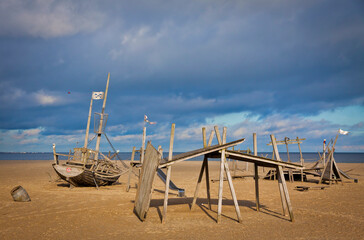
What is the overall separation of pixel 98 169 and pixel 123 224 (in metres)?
10.6

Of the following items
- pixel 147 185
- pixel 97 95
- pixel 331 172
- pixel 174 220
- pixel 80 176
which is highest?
pixel 97 95

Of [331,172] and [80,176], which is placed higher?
[331,172]

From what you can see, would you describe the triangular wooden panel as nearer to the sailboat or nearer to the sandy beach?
the sandy beach

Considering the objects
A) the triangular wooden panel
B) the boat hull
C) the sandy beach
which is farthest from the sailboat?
the triangular wooden panel

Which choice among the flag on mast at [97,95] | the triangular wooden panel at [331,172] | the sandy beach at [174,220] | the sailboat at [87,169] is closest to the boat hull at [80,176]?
the sailboat at [87,169]

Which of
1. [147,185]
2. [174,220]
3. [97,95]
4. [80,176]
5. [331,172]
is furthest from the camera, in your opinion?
[97,95]

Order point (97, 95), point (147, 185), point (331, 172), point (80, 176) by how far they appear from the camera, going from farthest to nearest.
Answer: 1. point (97, 95)
2. point (331, 172)
3. point (80, 176)
4. point (147, 185)

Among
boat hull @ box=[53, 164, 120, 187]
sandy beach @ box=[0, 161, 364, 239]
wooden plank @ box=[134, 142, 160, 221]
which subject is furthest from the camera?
boat hull @ box=[53, 164, 120, 187]

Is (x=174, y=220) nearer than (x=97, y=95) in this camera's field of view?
Yes

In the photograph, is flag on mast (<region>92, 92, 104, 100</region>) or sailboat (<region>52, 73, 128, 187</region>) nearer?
sailboat (<region>52, 73, 128, 187</region>)

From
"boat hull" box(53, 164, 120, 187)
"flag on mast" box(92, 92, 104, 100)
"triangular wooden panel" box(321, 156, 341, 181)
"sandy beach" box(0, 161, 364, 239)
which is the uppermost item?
"flag on mast" box(92, 92, 104, 100)

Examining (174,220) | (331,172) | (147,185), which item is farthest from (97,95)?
(331,172)

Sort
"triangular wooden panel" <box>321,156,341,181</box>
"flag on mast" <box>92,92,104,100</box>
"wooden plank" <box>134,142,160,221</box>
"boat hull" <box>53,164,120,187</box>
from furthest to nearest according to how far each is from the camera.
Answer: "flag on mast" <box>92,92,104,100</box> < "triangular wooden panel" <box>321,156,341,181</box> < "boat hull" <box>53,164,120,187</box> < "wooden plank" <box>134,142,160,221</box>

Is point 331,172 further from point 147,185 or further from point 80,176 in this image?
point 80,176
